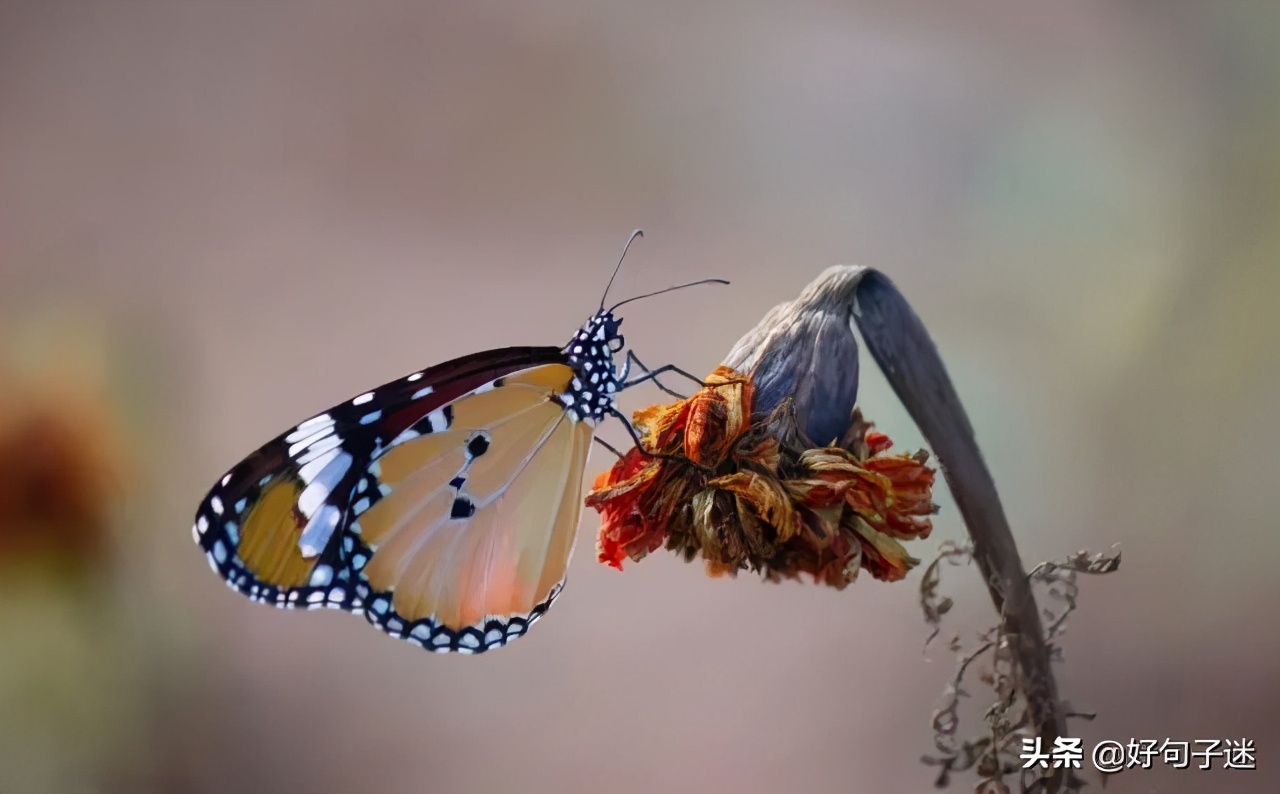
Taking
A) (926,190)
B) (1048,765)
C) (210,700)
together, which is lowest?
(210,700)

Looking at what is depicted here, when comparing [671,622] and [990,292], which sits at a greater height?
[990,292]

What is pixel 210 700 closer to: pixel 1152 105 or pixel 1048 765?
pixel 1048 765

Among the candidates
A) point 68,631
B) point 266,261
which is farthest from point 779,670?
point 68,631

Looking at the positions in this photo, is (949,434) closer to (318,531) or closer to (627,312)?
(627,312)

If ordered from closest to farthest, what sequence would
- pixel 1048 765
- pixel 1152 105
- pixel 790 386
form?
1. pixel 790 386
2. pixel 1048 765
3. pixel 1152 105

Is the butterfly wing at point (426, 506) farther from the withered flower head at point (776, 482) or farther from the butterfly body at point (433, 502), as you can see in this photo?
the withered flower head at point (776, 482)

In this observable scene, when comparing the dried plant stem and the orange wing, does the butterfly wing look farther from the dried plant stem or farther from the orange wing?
the dried plant stem

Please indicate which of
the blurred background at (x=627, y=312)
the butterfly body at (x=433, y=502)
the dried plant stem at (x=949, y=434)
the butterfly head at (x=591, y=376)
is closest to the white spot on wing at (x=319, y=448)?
the butterfly body at (x=433, y=502)

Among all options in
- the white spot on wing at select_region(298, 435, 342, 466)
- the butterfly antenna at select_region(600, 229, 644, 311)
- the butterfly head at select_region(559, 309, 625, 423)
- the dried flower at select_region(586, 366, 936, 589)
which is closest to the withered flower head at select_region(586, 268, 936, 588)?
the dried flower at select_region(586, 366, 936, 589)

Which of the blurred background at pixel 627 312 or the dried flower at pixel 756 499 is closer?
the dried flower at pixel 756 499
